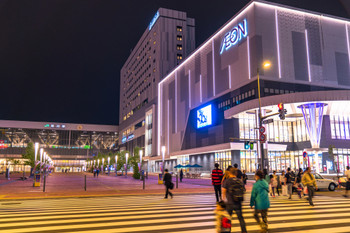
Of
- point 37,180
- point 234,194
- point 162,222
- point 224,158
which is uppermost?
point 224,158

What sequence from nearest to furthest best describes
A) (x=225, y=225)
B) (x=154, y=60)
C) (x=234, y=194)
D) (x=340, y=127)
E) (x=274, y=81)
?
1. (x=225, y=225)
2. (x=234, y=194)
3. (x=274, y=81)
4. (x=340, y=127)
5. (x=154, y=60)

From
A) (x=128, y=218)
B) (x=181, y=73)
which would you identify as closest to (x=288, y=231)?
(x=128, y=218)

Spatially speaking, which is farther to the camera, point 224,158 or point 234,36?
point 234,36

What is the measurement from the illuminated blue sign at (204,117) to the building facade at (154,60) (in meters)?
29.6

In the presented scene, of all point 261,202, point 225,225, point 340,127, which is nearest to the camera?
point 225,225

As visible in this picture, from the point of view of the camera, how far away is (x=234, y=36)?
53.7m

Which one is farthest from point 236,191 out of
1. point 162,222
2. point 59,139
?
point 59,139

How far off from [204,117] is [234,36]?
17.1 meters

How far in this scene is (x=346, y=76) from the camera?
54562 mm

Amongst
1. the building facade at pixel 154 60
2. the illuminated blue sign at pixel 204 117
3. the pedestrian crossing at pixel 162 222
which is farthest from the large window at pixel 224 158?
the pedestrian crossing at pixel 162 222

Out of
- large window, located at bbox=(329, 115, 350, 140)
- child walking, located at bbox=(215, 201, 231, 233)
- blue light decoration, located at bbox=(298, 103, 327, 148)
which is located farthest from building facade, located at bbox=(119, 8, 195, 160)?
child walking, located at bbox=(215, 201, 231, 233)

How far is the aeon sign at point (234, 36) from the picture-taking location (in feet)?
170

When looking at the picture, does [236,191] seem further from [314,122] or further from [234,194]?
[314,122]

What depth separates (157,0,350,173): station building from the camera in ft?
160
